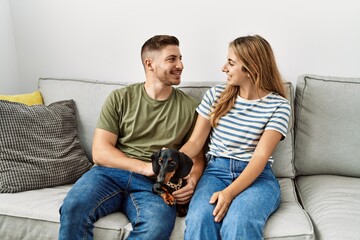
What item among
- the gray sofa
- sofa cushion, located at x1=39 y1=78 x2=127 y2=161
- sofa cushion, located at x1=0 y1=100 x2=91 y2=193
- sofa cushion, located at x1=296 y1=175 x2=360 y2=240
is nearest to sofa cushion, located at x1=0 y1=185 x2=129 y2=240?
the gray sofa

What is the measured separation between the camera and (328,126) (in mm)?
1948

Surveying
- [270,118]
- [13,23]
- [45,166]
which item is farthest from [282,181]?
[13,23]

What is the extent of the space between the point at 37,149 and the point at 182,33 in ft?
3.31

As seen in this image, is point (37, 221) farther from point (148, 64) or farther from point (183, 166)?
point (148, 64)

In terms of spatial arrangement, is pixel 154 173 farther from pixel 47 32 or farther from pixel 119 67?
pixel 47 32

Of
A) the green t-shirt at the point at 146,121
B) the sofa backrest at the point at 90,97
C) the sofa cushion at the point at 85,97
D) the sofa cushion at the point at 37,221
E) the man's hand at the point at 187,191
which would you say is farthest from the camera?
the sofa cushion at the point at 85,97

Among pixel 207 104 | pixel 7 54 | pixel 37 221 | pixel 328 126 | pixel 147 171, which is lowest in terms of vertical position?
pixel 37 221

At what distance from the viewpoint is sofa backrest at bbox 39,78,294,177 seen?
195cm

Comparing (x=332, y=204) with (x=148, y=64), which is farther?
(x=148, y=64)

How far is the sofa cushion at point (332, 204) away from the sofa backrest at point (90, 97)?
14cm

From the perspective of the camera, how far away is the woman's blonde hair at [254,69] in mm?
1729

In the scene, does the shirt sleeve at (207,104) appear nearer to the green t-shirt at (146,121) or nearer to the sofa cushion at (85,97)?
the green t-shirt at (146,121)

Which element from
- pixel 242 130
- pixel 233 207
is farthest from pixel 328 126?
pixel 233 207

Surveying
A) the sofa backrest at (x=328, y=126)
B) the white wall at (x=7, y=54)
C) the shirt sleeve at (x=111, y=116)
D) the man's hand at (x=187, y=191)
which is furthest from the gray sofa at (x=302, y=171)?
the white wall at (x=7, y=54)
